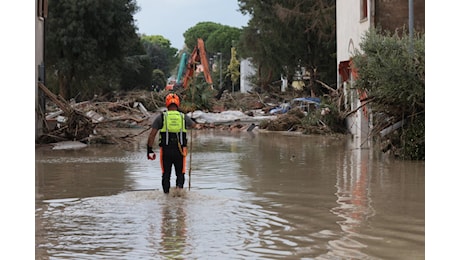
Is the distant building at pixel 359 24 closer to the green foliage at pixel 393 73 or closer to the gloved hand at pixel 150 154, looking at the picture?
the green foliage at pixel 393 73

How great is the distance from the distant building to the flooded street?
311 inches

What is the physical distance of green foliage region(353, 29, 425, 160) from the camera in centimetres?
1703

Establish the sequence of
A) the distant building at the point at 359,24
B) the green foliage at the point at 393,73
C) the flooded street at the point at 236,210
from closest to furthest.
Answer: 1. the flooded street at the point at 236,210
2. the green foliage at the point at 393,73
3. the distant building at the point at 359,24

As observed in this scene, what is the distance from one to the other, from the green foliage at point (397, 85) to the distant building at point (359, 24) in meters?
4.25

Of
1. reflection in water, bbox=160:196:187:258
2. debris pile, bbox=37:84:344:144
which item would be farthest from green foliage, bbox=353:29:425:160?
debris pile, bbox=37:84:344:144

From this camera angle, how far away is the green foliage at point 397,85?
17.0 meters

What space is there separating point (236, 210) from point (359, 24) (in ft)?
63.0

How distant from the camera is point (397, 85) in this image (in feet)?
56.6

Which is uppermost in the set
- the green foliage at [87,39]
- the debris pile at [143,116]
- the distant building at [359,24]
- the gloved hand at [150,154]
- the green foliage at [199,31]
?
the green foliage at [199,31]

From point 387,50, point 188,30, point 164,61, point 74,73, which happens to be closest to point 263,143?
point 387,50

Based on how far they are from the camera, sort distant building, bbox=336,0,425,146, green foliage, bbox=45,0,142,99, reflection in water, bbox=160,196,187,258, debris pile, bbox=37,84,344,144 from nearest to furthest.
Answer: reflection in water, bbox=160,196,187,258 → debris pile, bbox=37,84,344,144 → distant building, bbox=336,0,425,146 → green foliage, bbox=45,0,142,99

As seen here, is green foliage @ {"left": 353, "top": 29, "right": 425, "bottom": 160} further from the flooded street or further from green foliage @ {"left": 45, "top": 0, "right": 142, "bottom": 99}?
green foliage @ {"left": 45, "top": 0, "right": 142, "bottom": 99}

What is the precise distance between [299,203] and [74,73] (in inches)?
1821

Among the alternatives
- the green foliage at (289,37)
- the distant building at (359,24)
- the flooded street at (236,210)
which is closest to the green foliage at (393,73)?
the flooded street at (236,210)
